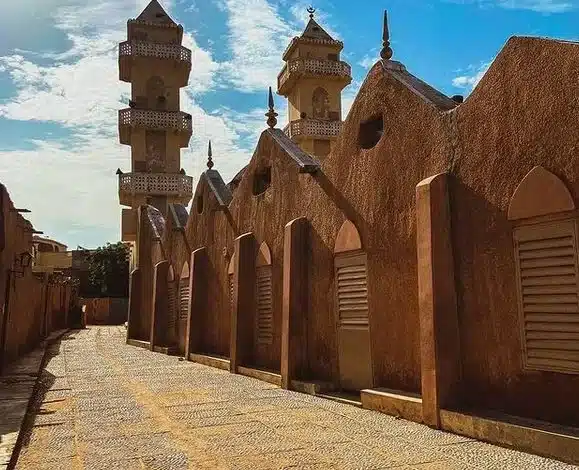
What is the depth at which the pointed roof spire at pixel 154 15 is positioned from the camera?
31994 mm

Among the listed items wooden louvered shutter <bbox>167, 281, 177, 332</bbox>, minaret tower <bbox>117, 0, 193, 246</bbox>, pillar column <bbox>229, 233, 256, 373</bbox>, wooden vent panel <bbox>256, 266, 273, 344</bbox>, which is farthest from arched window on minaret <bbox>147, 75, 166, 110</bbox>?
wooden vent panel <bbox>256, 266, 273, 344</bbox>

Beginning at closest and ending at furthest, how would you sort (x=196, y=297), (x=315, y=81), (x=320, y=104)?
(x=196, y=297) < (x=315, y=81) < (x=320, y=104)

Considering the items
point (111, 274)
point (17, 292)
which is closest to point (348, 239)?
point (17, 292)

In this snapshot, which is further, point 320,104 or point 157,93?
point 320,104

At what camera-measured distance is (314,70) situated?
1275 inches

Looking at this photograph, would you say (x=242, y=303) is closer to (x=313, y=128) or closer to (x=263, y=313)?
(x=263, y=313)

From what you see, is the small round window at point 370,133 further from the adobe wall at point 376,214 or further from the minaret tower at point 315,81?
the minaret tower at point 315,81

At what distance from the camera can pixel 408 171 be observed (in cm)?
738

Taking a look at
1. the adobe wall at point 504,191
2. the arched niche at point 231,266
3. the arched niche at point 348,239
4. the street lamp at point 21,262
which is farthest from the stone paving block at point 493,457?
the street lamp at point 21,262

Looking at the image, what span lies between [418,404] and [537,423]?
1.45 meters

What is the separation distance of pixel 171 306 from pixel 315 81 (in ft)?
63.0

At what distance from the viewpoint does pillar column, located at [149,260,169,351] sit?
17969mm

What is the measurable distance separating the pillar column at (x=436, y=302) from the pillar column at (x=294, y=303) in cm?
335

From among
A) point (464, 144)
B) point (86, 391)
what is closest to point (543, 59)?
point (464, 144)
